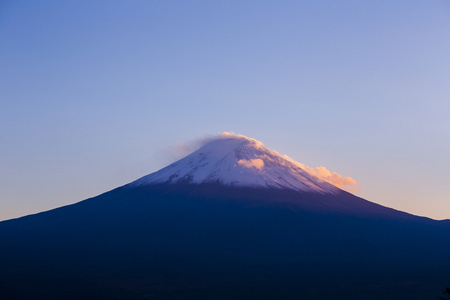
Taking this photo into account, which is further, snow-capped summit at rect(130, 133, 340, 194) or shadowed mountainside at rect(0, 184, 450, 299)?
snow-capped summit at rect(130, 133, 340, 194)

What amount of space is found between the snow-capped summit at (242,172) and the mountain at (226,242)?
0.43 metres

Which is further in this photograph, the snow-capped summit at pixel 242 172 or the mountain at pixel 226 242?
the snow-capped summit at pixel 242 172

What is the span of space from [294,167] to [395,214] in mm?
35337

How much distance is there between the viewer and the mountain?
96.4m

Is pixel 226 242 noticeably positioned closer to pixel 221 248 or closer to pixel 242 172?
pixel 221 248

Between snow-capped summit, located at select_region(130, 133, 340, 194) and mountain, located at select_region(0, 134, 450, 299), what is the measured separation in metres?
0.43

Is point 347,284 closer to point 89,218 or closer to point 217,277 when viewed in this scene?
point 217,277

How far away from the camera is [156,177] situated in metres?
193

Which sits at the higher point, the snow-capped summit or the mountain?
the snow-capped summit

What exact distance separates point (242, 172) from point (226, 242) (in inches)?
1894

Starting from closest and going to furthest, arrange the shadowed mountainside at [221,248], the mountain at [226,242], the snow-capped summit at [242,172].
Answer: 1. the shadowed mountainside at [221,248]
2. the mountain at [226,242]
3. the snow-capped summit at [242,172]

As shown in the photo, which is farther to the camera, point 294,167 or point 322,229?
point 294,167

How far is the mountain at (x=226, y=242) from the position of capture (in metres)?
96.4

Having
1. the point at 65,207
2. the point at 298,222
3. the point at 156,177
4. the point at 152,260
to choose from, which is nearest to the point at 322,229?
the point at 298,222
